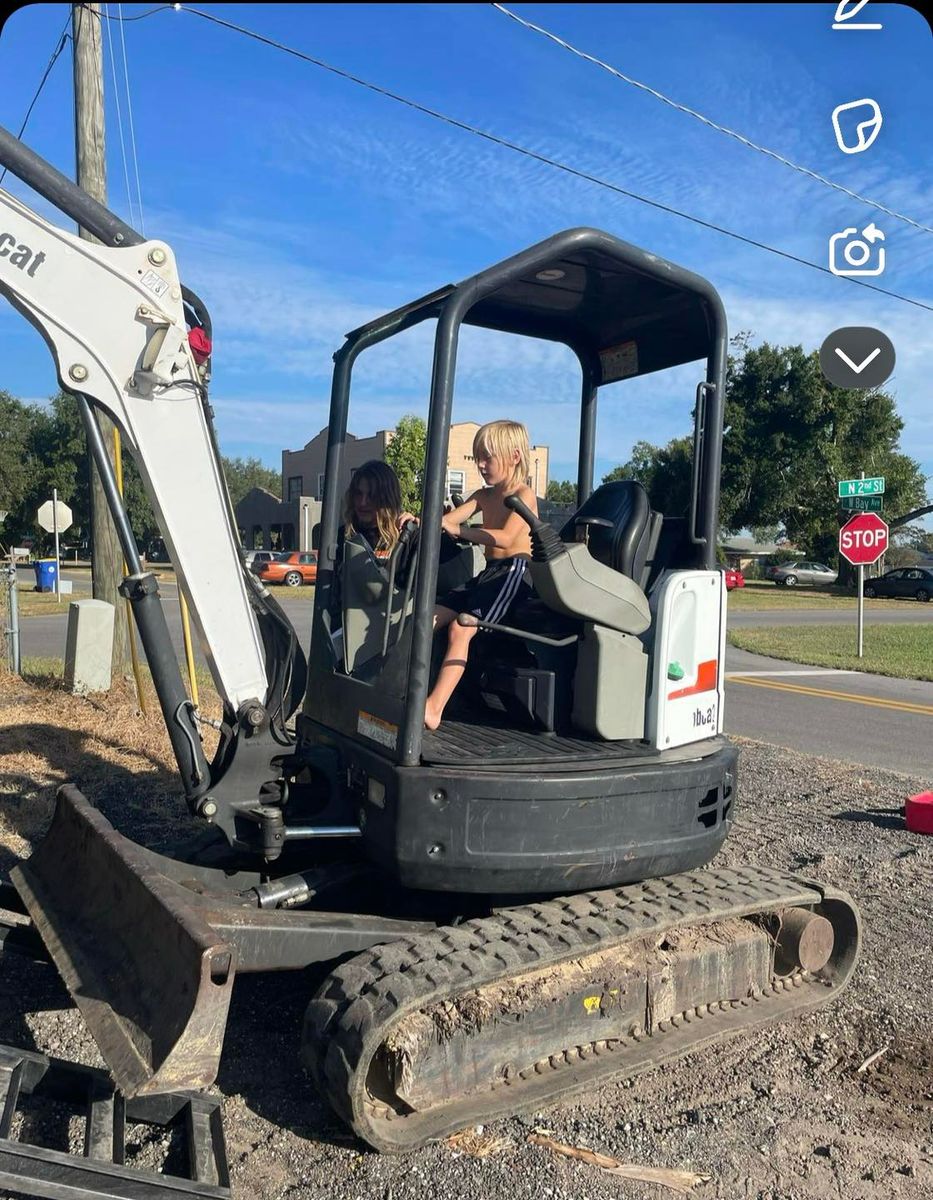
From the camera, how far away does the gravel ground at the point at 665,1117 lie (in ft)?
9.59

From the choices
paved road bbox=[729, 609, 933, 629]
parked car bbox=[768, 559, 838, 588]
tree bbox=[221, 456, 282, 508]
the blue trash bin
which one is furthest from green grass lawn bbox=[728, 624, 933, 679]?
tree bbox=[221, 456, 282, 508]

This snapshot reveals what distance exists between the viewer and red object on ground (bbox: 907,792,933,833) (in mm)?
6387

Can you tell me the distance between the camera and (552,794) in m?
3.43

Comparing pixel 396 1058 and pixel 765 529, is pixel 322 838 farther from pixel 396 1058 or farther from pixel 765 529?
pixel 765 529

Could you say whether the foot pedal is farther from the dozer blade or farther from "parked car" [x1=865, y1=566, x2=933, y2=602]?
"parked car" [x1=865, y1=566, x2=933, y2=602]

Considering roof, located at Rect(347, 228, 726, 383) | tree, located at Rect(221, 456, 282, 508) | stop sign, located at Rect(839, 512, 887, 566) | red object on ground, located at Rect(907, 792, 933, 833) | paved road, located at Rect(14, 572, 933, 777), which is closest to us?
roof, located at Rect(347, 228, 726, 383)

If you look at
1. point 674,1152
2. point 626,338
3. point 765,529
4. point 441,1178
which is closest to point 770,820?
point 626,338

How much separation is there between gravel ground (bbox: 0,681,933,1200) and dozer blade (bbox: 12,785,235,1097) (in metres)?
0.41

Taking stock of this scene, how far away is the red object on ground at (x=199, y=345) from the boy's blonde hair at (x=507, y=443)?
1077 mm

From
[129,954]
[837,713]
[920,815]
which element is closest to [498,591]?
[129,954]

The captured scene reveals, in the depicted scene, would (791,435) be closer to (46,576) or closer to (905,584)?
(905,584)

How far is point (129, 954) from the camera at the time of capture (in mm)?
3215

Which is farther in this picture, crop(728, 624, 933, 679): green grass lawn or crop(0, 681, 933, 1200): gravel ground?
crop(728, 624, 933, 679): green grass lawn

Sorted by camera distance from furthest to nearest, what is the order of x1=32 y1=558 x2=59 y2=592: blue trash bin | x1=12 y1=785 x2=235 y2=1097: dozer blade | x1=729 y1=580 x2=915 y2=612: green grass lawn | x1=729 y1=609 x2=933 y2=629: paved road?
x1=729 y1=580 x2=915 y2=612: green grass lawn, x1=32 y1=558 x2=59 y2=592: blue trash bin, x1=729 y1=609 x2=933 y2=629: paved road, x1=12 y1=785 x2=235 y2=1097: dozer blade
